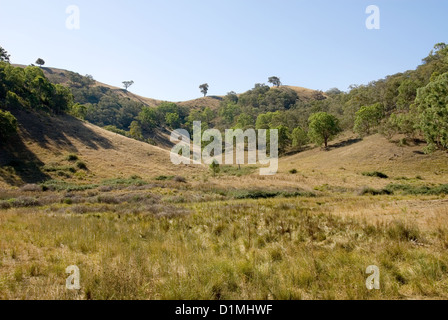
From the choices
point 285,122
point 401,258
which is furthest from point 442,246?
point 285,122

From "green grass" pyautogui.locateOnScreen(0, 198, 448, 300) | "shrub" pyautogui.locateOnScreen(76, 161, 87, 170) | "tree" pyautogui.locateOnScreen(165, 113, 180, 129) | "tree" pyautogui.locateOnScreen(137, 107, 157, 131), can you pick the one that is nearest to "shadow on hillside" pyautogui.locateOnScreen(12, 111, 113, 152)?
"shrub" pyautogui.locateOnScreen(76, 161, 87, 170)

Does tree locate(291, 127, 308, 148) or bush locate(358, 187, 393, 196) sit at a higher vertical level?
tree locate(291, 127, 308, 148)

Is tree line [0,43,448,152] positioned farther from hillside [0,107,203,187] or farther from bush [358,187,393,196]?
hillside [0,107,203,187]

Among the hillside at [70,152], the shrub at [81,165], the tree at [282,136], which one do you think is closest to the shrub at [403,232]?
the hillside at [70,152]

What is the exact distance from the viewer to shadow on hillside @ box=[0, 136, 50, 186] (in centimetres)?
3959

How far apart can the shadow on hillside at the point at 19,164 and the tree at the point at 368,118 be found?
8296 cm

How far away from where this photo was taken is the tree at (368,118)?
75312 mm

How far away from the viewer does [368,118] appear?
247 feet

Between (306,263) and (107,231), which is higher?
(306,263)

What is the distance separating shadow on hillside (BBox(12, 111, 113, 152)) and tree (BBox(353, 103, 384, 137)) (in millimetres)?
75875

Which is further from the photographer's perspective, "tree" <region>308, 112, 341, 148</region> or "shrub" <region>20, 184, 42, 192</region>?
"tree" <region>308, 112, 341, 148</region>
